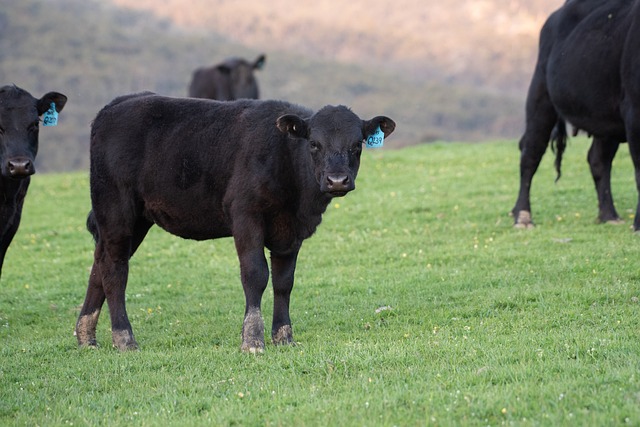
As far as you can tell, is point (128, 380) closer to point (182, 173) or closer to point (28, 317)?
point (182, 173)

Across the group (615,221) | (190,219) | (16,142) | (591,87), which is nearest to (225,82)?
(615,221)

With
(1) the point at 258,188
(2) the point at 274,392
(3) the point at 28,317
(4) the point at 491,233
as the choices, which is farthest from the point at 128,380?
(4) the point at 491,233

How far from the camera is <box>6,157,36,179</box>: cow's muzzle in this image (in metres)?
10.6

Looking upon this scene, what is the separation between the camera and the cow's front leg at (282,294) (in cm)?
996

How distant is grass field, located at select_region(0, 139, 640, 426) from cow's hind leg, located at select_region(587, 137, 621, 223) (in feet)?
1.30

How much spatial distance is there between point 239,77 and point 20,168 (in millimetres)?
26350

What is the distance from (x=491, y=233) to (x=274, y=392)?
929 centimetres

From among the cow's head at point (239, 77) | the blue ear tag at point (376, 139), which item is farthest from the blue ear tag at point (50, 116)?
the cow's head at point (239, 77)

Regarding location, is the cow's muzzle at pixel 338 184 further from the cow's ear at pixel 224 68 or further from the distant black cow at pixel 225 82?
the cow's ear at pixel 224 68

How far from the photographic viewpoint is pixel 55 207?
24781mm

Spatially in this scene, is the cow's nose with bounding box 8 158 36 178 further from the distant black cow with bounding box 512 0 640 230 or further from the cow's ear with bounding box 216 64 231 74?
the cow's ear with bounding box 216 64 231 74

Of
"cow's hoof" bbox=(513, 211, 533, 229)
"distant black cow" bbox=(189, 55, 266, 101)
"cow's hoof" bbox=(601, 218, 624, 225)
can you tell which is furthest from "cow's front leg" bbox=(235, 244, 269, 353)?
"distant black cow" bbox=(189, 55, 266, 101)

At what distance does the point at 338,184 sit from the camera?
29.3ft

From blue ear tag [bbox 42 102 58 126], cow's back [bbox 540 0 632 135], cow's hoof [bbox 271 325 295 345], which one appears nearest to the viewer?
cow's hoof [bbox 271 325 295 345]
